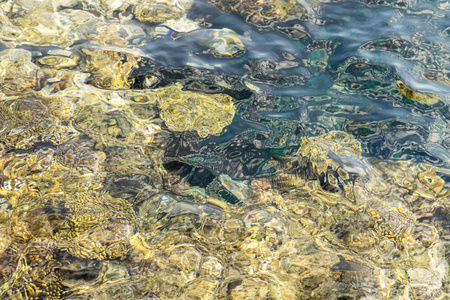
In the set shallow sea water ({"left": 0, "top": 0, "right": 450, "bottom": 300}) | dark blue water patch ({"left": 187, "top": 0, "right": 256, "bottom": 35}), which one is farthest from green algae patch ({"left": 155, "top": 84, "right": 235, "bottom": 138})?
dark blue water patch ({"left": 187, "top": 0, "right": 256, "bottom": 35})

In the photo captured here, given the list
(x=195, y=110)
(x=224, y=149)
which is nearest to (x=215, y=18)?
(x=195, y=110)

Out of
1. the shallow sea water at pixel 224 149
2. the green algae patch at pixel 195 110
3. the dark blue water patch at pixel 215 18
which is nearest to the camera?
the shallow sea water at pixel 224 149

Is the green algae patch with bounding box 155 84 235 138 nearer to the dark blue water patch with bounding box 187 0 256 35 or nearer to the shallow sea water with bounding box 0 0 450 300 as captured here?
the shallow sea water with bounding box 0 0 450 300

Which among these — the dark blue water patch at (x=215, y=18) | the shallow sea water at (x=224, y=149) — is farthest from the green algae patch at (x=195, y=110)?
the dark blue water patch at (x=215, y=18)

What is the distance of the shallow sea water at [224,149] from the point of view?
228 cm

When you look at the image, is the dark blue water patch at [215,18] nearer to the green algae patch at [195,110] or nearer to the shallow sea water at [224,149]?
the shallow sea water at [224,149]

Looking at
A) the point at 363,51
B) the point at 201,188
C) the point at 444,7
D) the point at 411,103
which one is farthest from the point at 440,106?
the point at 201,188

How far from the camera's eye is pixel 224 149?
3158mm

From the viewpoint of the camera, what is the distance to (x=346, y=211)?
2705mm

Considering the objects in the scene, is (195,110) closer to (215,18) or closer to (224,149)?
(224,149)

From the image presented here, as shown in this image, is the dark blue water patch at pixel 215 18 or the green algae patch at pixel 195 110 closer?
the green algae patch at pixel 195 110

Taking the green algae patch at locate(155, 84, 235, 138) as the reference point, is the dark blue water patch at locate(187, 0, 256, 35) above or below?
above

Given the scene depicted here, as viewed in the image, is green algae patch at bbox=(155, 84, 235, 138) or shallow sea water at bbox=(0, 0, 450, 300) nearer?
shallow sea water at bbox=(0, 0, 450, 300)

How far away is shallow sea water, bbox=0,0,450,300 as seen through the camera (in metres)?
2.28
